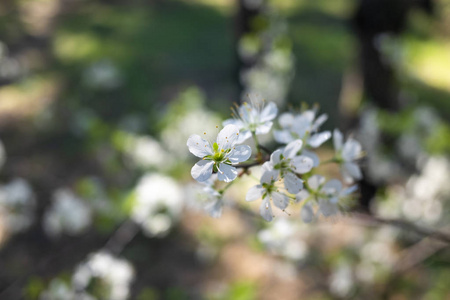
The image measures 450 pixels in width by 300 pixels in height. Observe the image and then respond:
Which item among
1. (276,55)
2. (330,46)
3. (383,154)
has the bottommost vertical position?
(383,154)

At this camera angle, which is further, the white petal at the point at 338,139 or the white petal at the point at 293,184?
the white petal at the point at 338,139

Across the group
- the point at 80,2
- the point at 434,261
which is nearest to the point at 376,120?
the point at 434,261

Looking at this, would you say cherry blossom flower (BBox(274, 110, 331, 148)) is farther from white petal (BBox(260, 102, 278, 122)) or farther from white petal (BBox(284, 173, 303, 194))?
white petal (BBox(284, 173, 303, 194))

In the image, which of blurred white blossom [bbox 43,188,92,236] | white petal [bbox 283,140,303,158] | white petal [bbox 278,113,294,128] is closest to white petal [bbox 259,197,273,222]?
white petal [bbox 283,140,303,158]

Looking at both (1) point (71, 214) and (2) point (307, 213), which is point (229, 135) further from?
(1) point (71, 214)

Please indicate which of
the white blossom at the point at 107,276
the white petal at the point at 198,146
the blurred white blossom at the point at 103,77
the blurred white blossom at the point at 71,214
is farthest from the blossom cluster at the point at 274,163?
the blurred white blossom at the point at 103,77

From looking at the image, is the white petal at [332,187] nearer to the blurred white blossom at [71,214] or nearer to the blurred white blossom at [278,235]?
the blurred white blossom at [278,235]

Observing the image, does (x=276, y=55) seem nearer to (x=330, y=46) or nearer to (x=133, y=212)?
(x=133, y=212)
